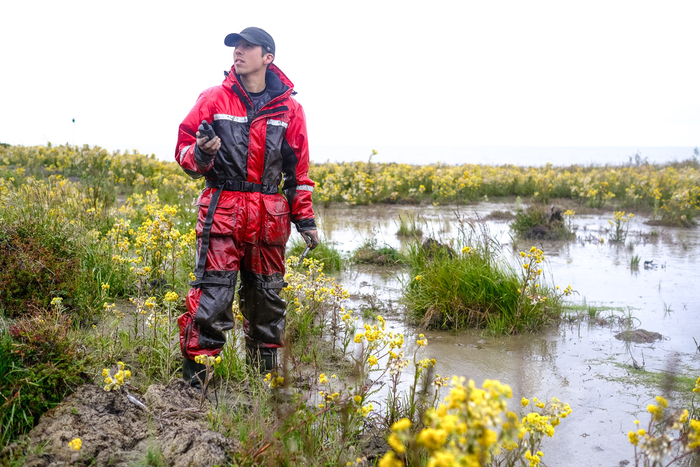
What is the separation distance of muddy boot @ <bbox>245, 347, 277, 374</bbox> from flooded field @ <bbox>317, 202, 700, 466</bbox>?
102cm

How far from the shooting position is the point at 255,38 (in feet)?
11.6

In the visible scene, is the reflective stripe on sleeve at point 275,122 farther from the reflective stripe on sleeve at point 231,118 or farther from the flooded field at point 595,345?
the flooded field at point 595,345

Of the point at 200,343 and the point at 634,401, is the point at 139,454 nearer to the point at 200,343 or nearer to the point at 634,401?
the point at 200,343

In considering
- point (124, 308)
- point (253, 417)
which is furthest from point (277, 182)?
point (124, 308)

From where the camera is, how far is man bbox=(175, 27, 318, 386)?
11.2ft

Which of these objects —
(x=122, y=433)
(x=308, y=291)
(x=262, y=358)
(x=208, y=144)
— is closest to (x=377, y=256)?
(x=308, y=291)

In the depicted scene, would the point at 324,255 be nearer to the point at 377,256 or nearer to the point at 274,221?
the point at 377,256

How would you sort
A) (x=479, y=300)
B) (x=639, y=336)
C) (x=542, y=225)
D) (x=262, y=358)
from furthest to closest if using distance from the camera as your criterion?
(x=542, y=225), (x=479, y=300), (x=639, y=336), (x=262, y=358)

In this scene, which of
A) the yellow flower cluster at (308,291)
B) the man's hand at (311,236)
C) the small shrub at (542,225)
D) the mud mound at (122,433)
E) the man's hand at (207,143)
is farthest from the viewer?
the small shrub at (542,225)

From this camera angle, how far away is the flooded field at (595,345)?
338 centimetres

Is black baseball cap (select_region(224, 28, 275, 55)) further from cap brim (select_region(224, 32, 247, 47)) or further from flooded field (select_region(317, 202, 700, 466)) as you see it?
flooded field (select_region(317, 202, 700, 466))

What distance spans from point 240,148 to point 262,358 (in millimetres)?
1412

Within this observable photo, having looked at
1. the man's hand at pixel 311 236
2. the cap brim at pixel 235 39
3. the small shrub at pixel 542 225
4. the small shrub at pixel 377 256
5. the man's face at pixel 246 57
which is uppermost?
the cap brim at pixel 235 39

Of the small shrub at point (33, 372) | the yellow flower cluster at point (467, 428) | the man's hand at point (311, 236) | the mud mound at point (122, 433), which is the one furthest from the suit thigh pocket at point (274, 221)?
the yellow flower cluster at point (467, 428)
